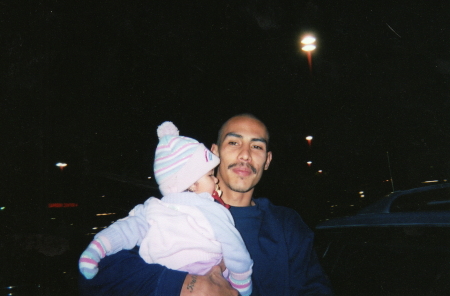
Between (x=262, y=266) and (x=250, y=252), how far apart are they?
0.39 ft

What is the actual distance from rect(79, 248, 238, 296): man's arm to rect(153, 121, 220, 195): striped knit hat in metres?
0.50

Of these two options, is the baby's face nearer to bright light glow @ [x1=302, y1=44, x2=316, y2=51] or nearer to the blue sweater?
the blue sweater

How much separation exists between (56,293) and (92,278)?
2.04 m

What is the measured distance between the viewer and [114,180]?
4.61m

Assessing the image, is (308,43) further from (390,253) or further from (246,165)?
(390,253)

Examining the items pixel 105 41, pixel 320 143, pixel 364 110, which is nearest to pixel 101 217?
pixel 105 41

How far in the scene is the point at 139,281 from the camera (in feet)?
4.09

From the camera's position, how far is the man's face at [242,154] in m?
2.22

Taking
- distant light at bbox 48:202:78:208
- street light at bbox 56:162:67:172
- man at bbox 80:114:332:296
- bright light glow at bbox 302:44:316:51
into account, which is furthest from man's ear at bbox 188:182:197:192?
bright light glow at bbox 302:44:316:51

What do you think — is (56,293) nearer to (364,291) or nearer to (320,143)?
(364,291)

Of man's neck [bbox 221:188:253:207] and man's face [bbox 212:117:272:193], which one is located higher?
man's face [bbox 212:117:272:193]

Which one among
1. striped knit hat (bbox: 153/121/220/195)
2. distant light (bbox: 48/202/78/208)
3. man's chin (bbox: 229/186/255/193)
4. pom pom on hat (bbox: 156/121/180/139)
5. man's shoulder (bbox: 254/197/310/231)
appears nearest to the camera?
striped knit hat (bbox: 153/121/220/195)

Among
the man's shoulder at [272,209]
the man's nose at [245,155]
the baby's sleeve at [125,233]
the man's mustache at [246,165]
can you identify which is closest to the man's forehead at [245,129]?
the man's nose at [245,155]

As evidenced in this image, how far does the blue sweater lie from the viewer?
1.24 metres
